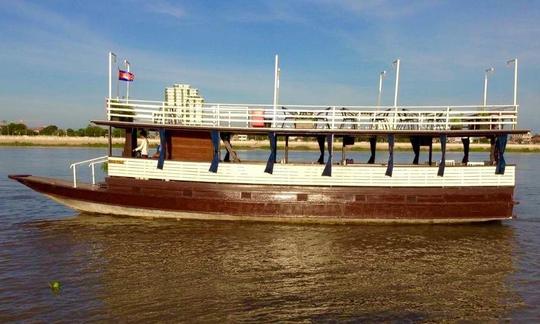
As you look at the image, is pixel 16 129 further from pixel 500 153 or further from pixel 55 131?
pixel 500 153

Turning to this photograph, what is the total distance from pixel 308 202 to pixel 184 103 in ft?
20.2

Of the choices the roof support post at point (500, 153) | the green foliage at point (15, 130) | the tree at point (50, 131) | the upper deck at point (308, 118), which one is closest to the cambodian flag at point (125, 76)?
the upper deck at point (308, 118)

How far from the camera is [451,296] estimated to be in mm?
9266

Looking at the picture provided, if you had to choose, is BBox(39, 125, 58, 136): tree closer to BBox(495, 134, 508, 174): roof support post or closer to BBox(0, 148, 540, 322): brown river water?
BBox(0, 148, 540, 322): brown river water

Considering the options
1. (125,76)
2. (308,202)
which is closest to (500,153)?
(308,202)

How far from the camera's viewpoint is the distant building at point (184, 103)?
51.5 feet

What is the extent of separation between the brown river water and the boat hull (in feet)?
1.46

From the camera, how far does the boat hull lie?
1542 centimetres

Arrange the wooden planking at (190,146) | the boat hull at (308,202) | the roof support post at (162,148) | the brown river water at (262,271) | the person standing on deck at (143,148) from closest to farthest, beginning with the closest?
the brown river water at (262,271)
the boat hull at (308,202)
the roof support post at (162,148)
the wooden planking at (190,146)
the person standing on deck at (143,148)

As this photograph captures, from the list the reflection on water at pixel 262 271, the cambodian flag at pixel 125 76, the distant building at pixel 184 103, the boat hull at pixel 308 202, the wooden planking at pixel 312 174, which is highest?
the cambodian flag at pixel 125 76

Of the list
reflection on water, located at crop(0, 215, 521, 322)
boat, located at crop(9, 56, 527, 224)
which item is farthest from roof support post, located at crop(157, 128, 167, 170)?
reflection on water, located at crop(0, 215, 521, 322)

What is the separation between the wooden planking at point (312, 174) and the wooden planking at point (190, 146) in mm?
659

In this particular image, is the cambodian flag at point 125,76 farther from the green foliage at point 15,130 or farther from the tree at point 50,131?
the green foliage at point 15,130

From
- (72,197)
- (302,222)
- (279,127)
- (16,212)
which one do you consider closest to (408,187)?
(302,222)
